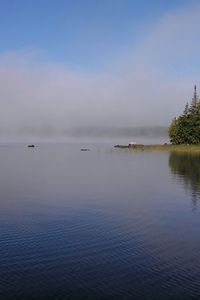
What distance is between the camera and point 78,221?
31391 millimetres

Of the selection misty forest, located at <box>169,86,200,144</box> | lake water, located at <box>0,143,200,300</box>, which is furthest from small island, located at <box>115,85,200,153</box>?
lake water, located at <box>0,143,200,300</box>

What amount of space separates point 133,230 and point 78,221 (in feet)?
15.3

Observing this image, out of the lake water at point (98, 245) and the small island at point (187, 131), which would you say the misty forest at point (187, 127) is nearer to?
the small island at point (187, 131)

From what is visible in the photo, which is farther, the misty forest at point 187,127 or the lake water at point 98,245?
the misty forest at point 187,127

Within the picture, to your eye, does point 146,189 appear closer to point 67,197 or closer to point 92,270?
point 67,197

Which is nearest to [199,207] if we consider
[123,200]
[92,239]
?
[123,200]

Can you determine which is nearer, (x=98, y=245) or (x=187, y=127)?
(x=98, y=245)

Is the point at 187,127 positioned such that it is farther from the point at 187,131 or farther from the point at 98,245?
the point at 98,245

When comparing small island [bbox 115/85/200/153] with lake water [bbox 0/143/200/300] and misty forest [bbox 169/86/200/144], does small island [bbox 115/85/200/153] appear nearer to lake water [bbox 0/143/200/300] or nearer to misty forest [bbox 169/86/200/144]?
misty forest [bbox 169/86/200/144]

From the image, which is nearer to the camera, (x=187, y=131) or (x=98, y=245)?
(x=98, y=245)

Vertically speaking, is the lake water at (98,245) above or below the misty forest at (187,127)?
below

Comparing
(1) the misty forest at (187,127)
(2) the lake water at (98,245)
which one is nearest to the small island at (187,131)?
(1) the misty forest at (187,127)

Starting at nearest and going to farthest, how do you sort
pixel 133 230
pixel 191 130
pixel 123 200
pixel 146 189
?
1. pixel 133 230
2. pixel 123 200
3. pixel 146 189
4. pixel 191 130

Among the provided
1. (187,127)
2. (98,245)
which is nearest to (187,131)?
(187,127)
